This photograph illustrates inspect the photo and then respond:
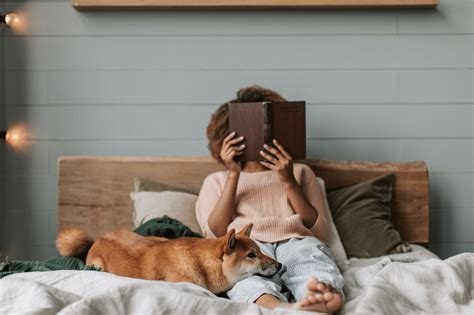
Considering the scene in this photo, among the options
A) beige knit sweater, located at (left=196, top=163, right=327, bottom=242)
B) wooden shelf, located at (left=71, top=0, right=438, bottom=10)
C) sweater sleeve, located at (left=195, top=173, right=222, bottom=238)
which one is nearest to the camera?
beige knit sweater, located at (left=196, top=163, right=327, bottom=242)

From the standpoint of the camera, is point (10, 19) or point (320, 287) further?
point (10, 19)

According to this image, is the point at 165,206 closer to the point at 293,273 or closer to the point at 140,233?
the point at 140,233

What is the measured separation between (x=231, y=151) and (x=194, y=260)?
0.47m

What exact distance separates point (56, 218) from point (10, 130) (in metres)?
0.37

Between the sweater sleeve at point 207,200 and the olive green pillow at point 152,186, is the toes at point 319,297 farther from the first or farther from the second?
the olive green pillow at point 152,186

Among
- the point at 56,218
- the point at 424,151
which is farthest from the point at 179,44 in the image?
the point at 424,151

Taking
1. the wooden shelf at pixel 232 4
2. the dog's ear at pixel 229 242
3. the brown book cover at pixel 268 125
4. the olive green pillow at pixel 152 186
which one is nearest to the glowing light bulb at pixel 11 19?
the wooden shelf at pixel 232 4

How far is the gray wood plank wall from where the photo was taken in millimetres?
2574

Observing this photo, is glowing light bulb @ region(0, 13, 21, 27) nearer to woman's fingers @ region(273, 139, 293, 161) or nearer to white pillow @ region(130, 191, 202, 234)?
white pillow @ region(130, 191, 202, 234)

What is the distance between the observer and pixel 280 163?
6.74 ft

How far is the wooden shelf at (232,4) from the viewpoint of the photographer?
250 cm

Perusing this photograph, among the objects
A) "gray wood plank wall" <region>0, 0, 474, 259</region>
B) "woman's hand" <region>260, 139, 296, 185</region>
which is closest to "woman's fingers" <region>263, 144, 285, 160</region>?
"woman's hand" <region>260, 139, 296, 185</region>

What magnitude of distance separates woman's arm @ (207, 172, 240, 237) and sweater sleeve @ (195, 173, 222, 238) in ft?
0.13

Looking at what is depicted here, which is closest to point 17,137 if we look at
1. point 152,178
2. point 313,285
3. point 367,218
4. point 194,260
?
point 152,178
